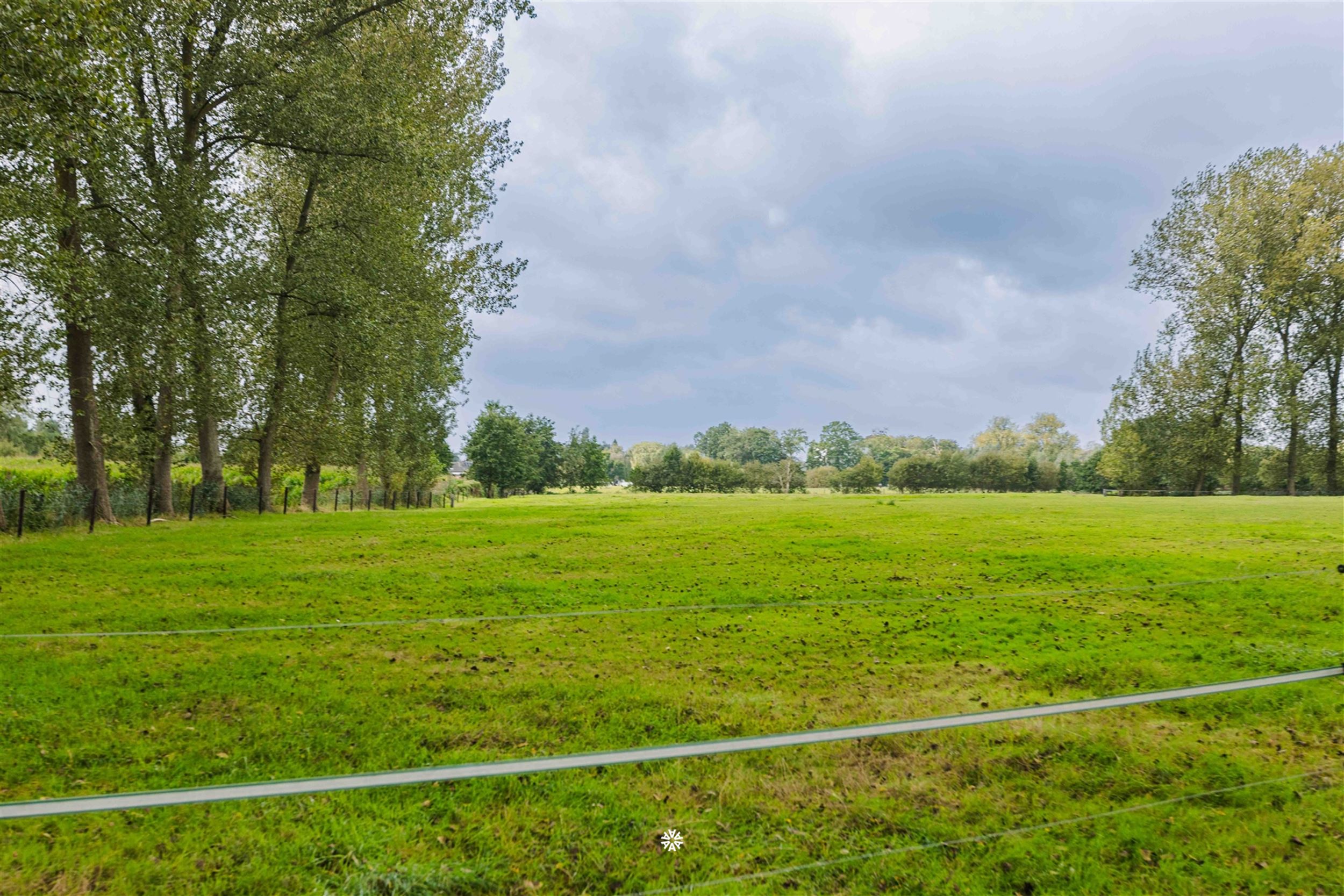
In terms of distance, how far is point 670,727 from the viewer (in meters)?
5.04

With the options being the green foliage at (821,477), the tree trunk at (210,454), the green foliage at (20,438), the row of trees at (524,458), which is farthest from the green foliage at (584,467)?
the tree trunk at (210,454)

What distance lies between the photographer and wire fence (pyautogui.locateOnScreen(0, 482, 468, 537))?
46.2ft

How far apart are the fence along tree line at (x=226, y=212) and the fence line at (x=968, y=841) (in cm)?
1560

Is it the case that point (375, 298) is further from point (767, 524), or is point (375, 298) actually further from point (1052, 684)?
point (1052, 684)

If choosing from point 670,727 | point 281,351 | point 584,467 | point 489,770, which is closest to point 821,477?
point 584,467

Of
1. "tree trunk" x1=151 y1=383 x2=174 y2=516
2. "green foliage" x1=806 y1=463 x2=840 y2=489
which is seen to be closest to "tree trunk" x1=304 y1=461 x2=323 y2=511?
"tree trunk" x1=151 y1=383 x2=174 y2=516

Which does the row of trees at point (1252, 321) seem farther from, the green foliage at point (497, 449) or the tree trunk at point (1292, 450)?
the green foliage at point (497, 449)

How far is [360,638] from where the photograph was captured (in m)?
7.17

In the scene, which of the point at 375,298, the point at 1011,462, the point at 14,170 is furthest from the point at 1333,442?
the point at 14,170

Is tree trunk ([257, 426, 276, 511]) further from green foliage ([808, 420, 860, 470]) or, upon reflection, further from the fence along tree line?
green foliage ([808, 420, 860, 470])

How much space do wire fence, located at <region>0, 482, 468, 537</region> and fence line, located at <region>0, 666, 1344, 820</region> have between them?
15812 mm

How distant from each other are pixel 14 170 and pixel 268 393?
1040cm

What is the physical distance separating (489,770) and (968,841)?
2.84 metres

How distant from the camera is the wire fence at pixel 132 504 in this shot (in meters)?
14.1
